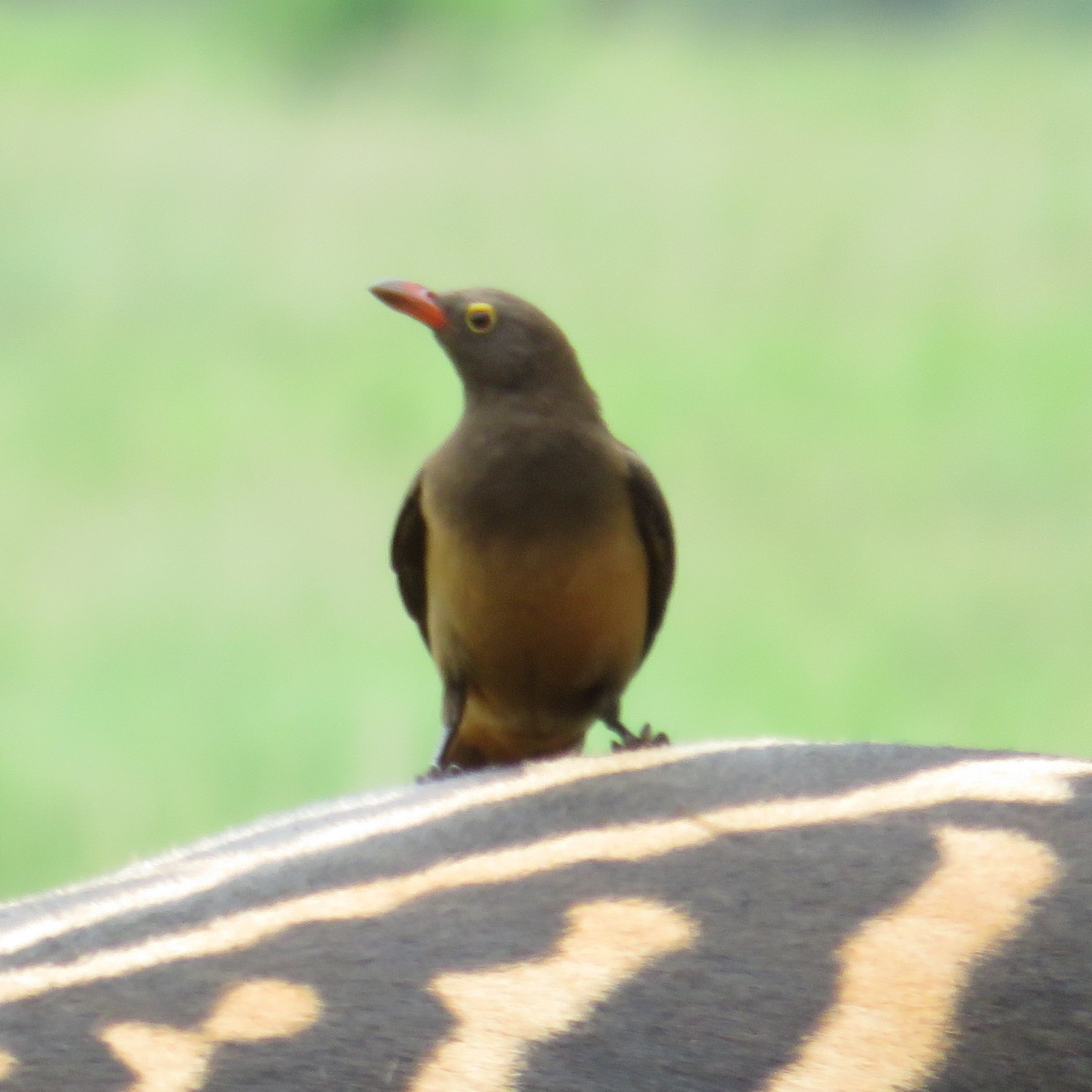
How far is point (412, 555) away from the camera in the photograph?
1.00 m

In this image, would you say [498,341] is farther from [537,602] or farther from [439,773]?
[439,773]

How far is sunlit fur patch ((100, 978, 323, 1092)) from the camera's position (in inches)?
22.0

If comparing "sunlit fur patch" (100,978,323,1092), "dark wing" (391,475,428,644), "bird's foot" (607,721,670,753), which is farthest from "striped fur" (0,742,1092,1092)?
"dark wing" (391,475,428,644)

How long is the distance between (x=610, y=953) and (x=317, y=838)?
0.69ft

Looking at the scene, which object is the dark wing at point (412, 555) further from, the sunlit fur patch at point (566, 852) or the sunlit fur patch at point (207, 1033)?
the sunlit fur patch at point (207, 1033)

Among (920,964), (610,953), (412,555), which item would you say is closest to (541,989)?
(610,953)

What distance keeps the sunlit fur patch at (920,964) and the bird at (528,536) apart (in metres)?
0.28

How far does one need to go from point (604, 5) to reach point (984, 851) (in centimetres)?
106

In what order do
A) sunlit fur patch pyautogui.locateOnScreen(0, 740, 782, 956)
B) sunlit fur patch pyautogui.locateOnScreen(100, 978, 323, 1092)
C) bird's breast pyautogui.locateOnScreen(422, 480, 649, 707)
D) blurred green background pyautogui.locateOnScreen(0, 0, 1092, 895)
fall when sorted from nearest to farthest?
sunlit fur patch pyautogui.locateOnScreen(100, 978, 323, 1092) → sunlit fur patch pyautogui.locateOnScreen(0, 740, 782, 956) → bird's breast pyautogui.locateOnScreen(422, 480, 649, 707) → blurred green background pyautogui.locateOnScreen(0, 0, 1092, 895)

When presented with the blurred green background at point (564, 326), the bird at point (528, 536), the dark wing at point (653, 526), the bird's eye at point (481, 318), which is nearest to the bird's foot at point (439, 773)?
the bird at point (528, 536)

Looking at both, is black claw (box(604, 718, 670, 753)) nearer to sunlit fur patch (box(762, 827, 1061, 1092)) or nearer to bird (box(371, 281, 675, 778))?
bird (box(371, 281, 675, 778))

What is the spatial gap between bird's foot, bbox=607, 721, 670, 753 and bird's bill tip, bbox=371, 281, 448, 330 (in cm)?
26

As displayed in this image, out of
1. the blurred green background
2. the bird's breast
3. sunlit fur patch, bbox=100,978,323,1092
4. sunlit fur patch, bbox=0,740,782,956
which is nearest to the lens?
sunlit fur patch, bbox=100,978,323,1092

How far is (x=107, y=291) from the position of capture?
4.79ft
